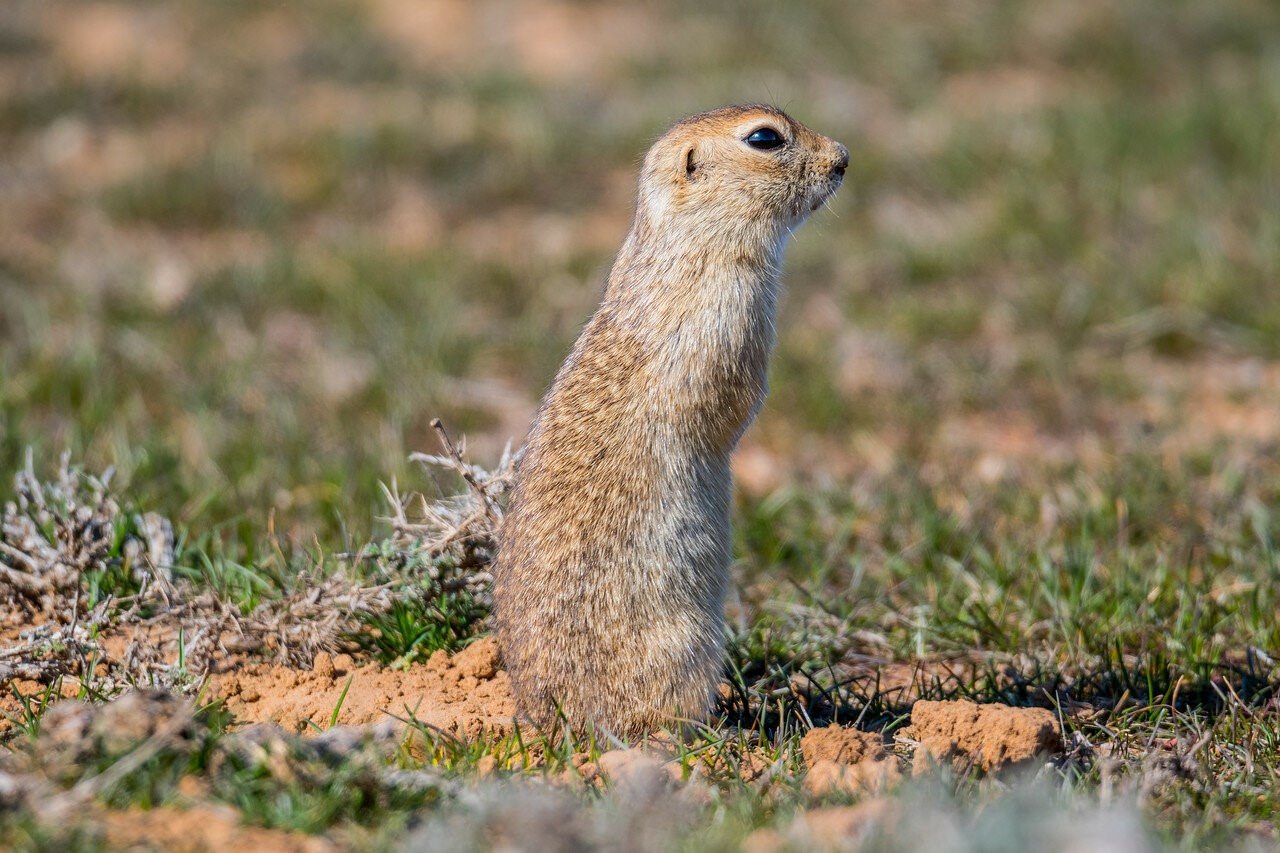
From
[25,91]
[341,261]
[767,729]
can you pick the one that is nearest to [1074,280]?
[341,261]

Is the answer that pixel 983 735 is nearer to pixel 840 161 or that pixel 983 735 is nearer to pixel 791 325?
pixel 840 161

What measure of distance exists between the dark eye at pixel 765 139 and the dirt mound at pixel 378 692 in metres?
1.51

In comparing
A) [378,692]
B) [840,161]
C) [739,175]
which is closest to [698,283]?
[739,175]

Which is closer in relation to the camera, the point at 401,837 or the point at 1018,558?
the point at 401,837

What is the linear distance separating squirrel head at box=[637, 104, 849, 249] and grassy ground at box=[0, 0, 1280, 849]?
3.71 ft

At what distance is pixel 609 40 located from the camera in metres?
11.2

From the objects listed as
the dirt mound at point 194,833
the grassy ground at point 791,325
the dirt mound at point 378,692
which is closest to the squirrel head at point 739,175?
the grassy ground at point 791,325

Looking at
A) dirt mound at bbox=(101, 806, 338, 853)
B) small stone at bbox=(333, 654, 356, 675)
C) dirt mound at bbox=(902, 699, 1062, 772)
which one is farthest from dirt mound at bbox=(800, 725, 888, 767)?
small stone at bbox=(333, 654, 356, 675)

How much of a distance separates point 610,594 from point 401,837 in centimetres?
86

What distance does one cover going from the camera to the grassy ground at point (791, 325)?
3.83m

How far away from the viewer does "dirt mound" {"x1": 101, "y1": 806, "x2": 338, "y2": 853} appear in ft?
8.15

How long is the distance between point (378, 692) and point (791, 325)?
4360 mm

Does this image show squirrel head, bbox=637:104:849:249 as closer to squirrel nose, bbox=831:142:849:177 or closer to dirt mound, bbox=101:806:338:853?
squirrel nose, bbox=831:142:849:177

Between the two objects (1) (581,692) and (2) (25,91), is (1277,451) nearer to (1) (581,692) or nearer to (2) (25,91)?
(1) (581,692)
